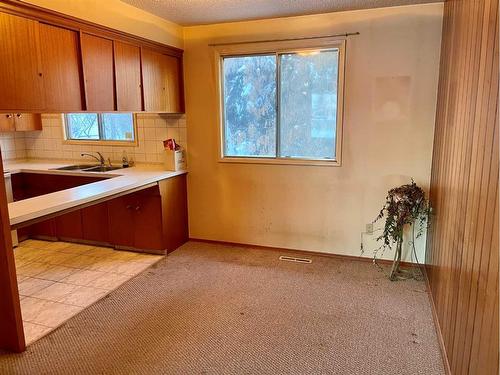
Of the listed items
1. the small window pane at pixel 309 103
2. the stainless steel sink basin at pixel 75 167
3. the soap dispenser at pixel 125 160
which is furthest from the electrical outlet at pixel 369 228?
the stainless steel sink basin at pixel 75 167

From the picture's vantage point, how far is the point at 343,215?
3.81 metres

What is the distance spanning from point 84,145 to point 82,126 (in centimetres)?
26

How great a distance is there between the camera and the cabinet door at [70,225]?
13.8 ft

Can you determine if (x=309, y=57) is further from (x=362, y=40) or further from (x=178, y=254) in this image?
(x=178, y=254)

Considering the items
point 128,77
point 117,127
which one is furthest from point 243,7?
point 117,127

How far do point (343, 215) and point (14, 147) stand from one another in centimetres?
423

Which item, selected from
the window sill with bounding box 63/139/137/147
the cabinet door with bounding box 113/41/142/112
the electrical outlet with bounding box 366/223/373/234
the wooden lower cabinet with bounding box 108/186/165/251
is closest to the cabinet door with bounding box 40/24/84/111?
the cabinet door with bounding box 113/41/142/112

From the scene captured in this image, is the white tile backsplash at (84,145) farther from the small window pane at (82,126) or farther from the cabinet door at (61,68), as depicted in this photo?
the cabinet door at (61,68)

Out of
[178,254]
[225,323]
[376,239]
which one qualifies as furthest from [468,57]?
[178,254]

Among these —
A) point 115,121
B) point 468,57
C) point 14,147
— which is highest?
point 468,57

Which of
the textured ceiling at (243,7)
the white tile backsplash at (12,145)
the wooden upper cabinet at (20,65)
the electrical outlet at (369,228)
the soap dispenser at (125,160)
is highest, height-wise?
the textured ceiling at (243,7)

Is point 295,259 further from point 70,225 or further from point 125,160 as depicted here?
point 70,225

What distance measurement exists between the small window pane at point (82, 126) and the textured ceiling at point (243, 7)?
1726mm

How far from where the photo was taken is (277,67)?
12.5 ft
